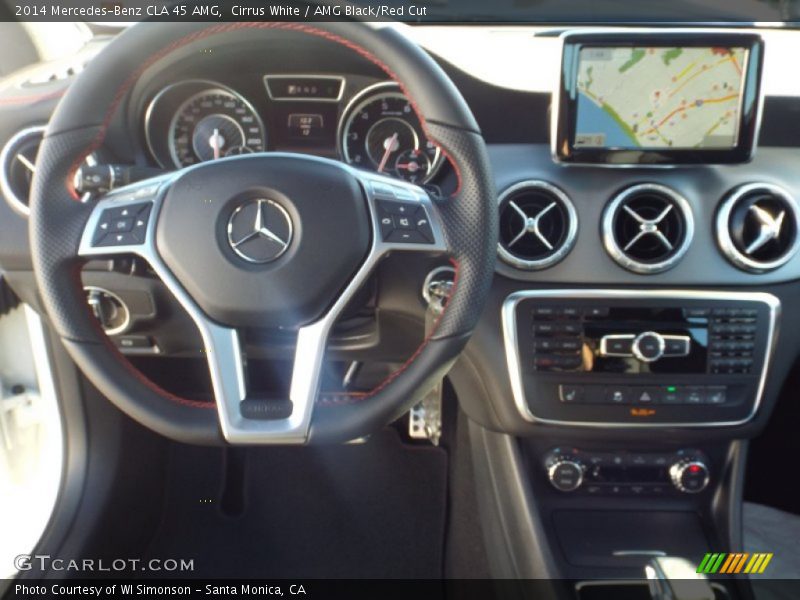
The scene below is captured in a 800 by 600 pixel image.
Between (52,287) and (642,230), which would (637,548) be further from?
(52,287)

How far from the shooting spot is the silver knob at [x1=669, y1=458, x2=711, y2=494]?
5.01 feet

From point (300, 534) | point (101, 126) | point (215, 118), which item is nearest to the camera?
point (101, 126)

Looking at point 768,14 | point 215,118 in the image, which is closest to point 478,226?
point 215,118

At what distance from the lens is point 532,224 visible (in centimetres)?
136

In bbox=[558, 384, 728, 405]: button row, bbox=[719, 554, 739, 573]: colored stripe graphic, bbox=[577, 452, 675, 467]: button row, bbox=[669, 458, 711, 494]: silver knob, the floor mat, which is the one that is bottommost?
the floor mat

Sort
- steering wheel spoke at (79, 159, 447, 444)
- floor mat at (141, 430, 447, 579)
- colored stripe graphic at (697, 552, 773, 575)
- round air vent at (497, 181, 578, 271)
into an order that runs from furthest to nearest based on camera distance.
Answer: floor mat at (141, 430, 447, 579)
colored stripe graphic at (697, 552, 773, 575)
round air vent at (497, 181, 578, 271)
steering wheel spoke at (79, 159, 447, 444)

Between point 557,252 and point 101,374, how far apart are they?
2.68 feet

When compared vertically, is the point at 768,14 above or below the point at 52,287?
above

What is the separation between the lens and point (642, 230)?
1.37 metres

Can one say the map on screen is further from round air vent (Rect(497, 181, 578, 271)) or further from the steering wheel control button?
A: the steering wheel control button

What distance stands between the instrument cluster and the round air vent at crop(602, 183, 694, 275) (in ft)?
1.16

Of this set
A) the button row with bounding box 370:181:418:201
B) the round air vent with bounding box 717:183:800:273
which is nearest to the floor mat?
the round air vent with bounding box 717:183:800:273

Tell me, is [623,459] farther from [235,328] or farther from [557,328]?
[235,328]

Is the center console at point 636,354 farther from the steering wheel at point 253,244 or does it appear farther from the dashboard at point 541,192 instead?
the steering wheel at point 253,244
